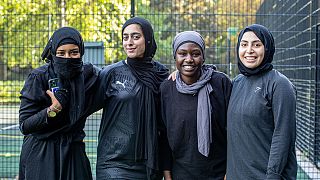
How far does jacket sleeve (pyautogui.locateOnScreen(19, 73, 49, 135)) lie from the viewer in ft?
15.1

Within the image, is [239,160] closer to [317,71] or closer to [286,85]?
[286,85]

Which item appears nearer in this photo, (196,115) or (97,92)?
(196,115)

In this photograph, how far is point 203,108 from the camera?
4.70 metres

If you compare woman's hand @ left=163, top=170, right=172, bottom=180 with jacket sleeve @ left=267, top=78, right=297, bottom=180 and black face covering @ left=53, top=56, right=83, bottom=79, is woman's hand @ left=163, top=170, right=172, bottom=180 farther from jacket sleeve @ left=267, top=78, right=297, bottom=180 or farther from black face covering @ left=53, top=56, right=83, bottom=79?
black face covering @ left=53, top=56, right=83, bottom=79

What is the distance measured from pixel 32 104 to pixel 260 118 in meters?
1.86

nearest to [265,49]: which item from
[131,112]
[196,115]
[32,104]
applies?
[196,115]

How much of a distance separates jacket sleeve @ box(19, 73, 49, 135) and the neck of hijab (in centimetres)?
116

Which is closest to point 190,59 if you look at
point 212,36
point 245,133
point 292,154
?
point 245,133

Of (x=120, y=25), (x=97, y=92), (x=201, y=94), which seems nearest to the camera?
(x=201, y=94)

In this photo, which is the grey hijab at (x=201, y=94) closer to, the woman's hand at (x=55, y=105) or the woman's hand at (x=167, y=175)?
the woman's hand at (x=167, y=175)

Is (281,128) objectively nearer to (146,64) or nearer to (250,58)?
(250,58)

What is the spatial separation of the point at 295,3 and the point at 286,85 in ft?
21.8

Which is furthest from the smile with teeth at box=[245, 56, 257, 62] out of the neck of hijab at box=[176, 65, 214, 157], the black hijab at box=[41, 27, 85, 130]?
the black hijab at box=[41, 27, 85, 130]

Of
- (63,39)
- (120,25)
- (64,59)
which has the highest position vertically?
(120,25)
